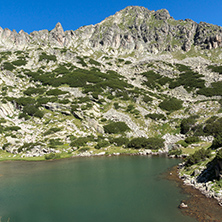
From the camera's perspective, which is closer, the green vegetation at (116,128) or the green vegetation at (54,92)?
the green vegetation at (116,128)

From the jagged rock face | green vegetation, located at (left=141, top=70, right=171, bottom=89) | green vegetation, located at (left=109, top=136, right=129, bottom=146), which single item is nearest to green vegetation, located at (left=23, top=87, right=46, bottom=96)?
green vegetation, located at (left=109, top=136, right=129, bottom=146)

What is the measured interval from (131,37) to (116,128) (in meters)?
146

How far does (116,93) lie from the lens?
328 feet

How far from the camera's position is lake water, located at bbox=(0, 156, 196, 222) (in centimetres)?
1941

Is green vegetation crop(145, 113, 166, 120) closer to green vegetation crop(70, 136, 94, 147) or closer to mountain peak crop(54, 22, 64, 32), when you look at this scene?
green vegetation crop(70, 136, 94, 147)

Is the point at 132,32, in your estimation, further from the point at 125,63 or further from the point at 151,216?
the point at 151,216

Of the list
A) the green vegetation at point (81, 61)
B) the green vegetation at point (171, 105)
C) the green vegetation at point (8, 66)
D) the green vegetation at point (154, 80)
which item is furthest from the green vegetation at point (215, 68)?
the green vegetation at point (8, 66)

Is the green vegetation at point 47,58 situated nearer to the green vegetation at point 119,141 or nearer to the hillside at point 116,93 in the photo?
the hillside at point 116,93

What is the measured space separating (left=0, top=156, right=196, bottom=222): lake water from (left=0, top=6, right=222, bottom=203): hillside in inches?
277

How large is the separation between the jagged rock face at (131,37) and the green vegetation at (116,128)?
128 metres

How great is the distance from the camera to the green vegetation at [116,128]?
238ft

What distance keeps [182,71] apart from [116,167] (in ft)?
391

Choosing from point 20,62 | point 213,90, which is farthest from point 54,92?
point 213,90

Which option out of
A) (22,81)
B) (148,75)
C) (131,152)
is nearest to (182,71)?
(148,75)
